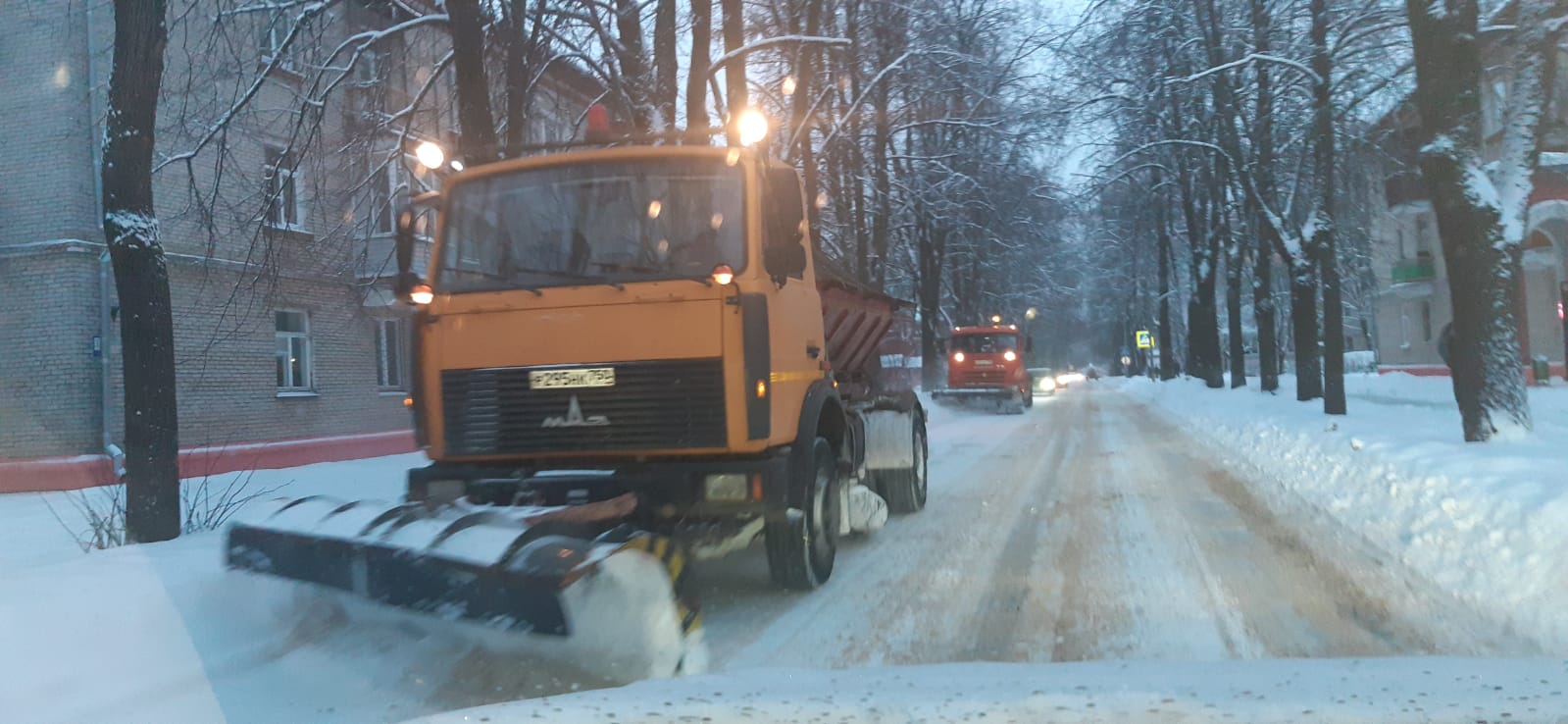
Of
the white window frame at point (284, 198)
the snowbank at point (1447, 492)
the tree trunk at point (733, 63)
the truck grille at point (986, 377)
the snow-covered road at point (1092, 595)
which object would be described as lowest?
the snow-covered road at point (1092, 595)

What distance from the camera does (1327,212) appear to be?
18734mm

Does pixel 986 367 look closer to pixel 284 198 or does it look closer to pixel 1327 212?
pixel 1327 212

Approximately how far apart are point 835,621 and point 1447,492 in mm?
5419

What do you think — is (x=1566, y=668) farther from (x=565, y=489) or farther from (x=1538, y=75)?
(x=1538, y=75)

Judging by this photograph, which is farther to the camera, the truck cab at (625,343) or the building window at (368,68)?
the building window at (368,68)

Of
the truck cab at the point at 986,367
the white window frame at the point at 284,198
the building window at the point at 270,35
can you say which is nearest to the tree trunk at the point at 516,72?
the building window at the point at 270,35

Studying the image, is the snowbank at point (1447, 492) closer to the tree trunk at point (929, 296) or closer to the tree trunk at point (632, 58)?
the tree trunk at point (632, 58)

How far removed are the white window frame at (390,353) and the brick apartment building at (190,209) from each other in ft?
9.13

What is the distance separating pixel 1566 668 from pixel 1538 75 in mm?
9089

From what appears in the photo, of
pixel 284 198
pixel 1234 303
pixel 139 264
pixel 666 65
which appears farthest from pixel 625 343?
pixel 1234 303

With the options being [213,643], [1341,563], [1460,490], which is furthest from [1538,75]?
[213,643]

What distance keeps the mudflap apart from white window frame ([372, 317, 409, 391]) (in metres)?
15.6

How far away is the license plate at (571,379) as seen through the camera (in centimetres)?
570

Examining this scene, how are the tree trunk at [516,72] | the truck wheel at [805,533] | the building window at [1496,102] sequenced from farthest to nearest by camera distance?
the building window at [1496,102] < the tree trunk at [516,72] < the truck wheel at [805,533]
